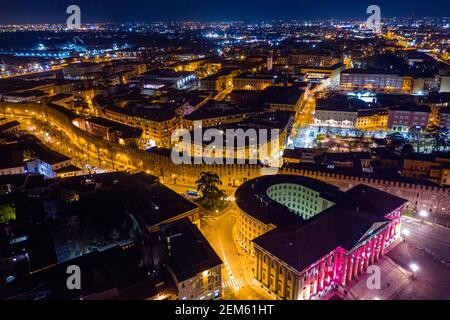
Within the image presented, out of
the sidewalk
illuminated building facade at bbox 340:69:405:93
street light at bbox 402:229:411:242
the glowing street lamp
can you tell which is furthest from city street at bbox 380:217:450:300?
illuminated building facade at bbox 340:69:405:93

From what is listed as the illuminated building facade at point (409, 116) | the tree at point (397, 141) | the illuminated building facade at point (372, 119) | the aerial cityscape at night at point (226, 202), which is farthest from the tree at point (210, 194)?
the illuminated building facade at point (409, 116)

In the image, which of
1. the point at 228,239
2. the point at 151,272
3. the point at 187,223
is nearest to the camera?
the point at 151,272

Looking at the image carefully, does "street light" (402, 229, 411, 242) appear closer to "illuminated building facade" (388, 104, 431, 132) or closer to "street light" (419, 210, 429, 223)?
"street light" (419, 210, 429, 223)

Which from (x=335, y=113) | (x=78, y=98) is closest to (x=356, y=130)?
(x=335, y=113)

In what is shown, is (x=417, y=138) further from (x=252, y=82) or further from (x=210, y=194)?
(x=252, y=82)

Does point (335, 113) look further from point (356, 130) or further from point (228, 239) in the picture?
point (228, 239)

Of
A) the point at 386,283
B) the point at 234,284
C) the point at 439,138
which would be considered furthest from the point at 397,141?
the point at 234,284
